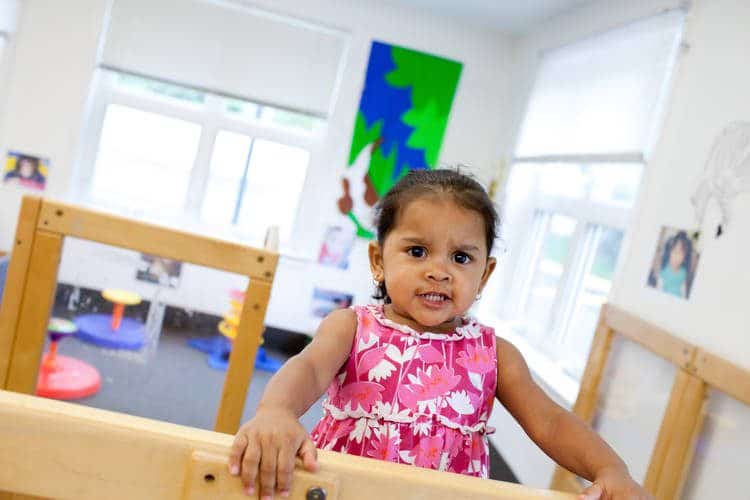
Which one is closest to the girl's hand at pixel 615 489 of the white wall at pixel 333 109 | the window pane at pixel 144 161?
the white wall at pixel 333 109

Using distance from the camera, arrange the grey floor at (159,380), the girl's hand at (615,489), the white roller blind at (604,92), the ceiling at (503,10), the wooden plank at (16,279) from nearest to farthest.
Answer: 1. the girl's hand at (615,489)
2. the wooden plank at (16,279)
3. the grey floor at (159,380)
4. the white roller blind at (604,92)
5. the ceiling at (503,10)

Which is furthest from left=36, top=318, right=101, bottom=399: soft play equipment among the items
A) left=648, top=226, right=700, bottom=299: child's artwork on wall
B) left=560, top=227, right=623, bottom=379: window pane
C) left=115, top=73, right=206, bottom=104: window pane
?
left=115, top=73, right=206, bottom=104: window pane

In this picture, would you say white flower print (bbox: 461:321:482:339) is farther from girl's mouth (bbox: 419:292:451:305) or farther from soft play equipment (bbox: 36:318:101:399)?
soft play equipment (bbox: 36:318:101:399)

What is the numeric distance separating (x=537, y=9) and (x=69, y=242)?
9.54 ft

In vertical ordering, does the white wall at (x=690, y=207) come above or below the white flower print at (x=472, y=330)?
above

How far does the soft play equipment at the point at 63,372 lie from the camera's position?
6.02 ft

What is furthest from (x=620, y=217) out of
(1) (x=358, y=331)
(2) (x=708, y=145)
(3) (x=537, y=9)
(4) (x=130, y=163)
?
(4) (x=130, y=163)

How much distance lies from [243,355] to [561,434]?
1.14 metres

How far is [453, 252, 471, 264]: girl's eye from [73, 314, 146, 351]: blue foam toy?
121 cm

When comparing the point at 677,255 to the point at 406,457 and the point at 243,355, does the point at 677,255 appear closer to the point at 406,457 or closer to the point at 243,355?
the point at 243,355

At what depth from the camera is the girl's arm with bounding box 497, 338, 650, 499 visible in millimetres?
731

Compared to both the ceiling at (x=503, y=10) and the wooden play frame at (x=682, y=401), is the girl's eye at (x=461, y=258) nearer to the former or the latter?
the wooden play frame at (x=682, y=401)

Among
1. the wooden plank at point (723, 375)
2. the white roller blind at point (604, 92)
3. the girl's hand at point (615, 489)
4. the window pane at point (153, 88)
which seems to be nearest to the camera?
the girl's hand at point (615, 489)

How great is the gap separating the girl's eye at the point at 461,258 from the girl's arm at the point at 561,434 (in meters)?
0.17
